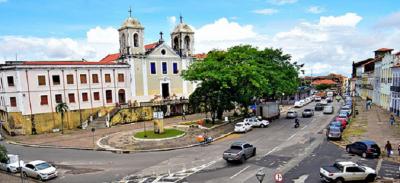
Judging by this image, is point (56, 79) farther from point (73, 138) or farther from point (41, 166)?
point (41, 166)

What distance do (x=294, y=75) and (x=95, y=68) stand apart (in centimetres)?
3309

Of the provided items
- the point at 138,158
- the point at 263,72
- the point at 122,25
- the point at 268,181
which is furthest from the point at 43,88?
the point at 268,181

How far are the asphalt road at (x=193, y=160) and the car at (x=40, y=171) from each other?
25.0 inches

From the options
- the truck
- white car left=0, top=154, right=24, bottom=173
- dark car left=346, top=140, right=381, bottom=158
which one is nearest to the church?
the truck

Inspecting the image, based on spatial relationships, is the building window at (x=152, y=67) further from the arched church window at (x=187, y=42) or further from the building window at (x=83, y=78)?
the building window at (x=83, y=78)

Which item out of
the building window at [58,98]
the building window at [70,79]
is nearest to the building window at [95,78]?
the building window at [70,79]

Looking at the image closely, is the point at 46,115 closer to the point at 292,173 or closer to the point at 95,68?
the point at 95,68

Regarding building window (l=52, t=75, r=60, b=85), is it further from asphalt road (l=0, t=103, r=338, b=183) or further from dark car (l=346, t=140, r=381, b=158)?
dark car (l=346, t=140, r=381, b=158)

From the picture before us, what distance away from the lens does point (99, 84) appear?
53.2 meters

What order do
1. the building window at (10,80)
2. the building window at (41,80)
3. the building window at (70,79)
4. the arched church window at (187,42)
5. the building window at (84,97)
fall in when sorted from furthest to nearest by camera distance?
1. the arched church window at (187,42)
2. the building window at (84,97)
3. the building window at (70,79)
4. the building window at (41,80)
5. the building window at (10,80)

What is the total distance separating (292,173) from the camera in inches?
929

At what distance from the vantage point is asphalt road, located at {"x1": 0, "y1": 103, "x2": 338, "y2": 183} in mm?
24500

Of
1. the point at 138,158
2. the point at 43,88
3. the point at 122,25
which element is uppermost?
the point at 122,25

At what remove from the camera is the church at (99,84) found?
46.3 m
